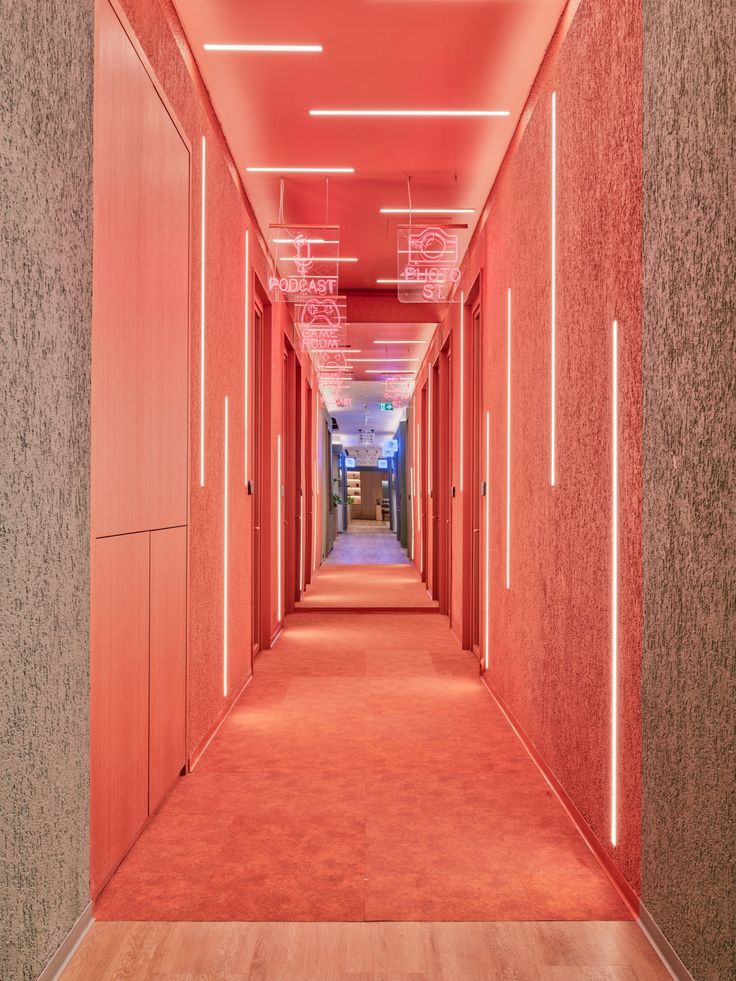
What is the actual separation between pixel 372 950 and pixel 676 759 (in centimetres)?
91

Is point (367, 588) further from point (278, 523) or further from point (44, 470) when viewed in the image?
point (44, 470)

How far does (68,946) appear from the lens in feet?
6.49

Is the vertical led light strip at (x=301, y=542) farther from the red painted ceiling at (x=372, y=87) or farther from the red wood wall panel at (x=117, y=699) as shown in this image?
the red wood wall panel at (x=117, y=699)

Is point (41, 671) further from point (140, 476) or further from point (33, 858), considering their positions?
point (140, 476)

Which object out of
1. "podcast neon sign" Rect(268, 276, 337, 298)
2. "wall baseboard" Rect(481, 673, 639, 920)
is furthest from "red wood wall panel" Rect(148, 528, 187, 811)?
"podcast neon sign" Rect(268, 276, 337, 298)

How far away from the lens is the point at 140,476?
104 inches

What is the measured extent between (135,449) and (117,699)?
779mm

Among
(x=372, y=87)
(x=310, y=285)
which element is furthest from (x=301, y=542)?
(x=372, y=87)

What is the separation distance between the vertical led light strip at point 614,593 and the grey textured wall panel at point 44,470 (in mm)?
1522

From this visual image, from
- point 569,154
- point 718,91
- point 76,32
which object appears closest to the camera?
point 718,91

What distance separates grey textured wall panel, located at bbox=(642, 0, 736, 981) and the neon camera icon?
299 cm

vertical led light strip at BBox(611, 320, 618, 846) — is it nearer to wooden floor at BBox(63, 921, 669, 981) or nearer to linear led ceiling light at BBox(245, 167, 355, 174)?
wooden floor at BBox(63, 921, 669, 981)

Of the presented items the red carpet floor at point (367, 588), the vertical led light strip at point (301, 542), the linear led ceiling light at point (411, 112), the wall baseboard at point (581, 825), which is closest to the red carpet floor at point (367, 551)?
the red carpet floor at point (367, 588)

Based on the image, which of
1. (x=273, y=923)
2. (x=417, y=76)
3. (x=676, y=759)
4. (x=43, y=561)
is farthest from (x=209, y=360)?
(x=676, y=759)
